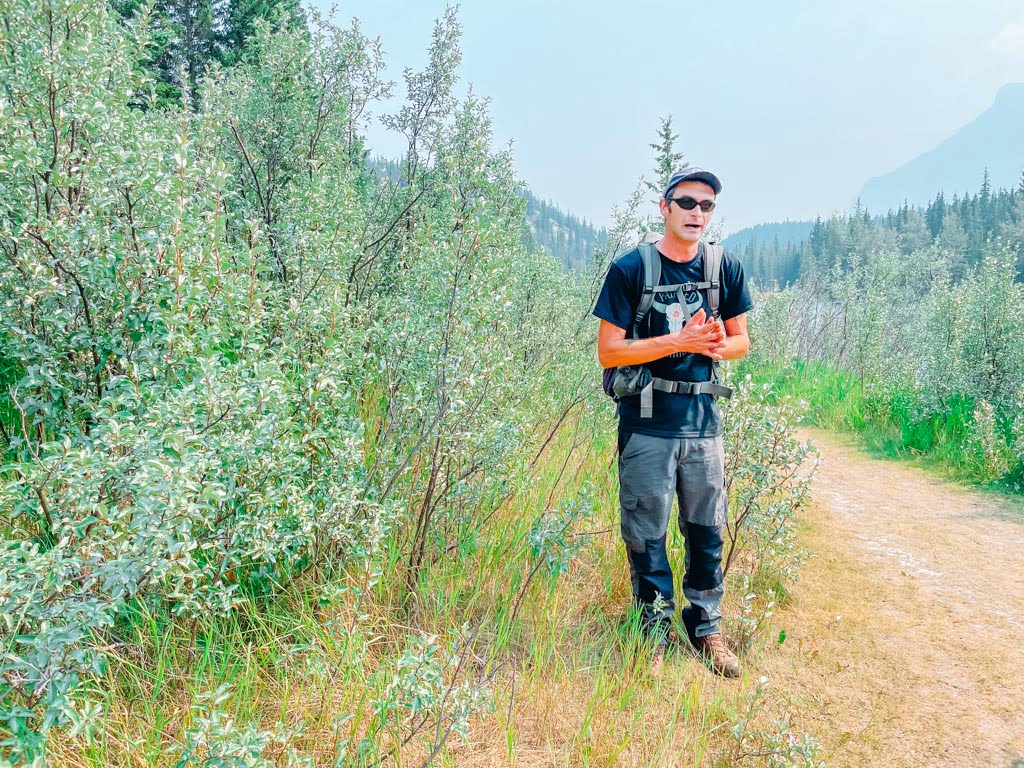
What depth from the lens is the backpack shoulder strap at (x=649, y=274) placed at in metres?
3.28

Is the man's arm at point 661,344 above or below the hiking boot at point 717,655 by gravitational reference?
above

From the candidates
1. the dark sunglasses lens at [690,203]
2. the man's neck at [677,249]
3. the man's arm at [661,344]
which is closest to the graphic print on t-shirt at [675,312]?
the man's arm at [661,344]

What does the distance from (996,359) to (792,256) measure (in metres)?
113

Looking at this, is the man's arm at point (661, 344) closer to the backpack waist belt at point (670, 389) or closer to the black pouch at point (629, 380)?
the black pouch at point (629, 380)

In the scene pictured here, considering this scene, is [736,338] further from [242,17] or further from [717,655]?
[242,17]

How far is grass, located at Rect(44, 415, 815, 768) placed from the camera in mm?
2215

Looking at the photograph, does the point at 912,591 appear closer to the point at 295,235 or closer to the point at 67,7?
the point at 295,235

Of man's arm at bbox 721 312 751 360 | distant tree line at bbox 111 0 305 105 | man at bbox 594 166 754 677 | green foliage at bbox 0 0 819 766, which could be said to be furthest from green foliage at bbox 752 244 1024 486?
distant tree line at bbox 111 0 305 105

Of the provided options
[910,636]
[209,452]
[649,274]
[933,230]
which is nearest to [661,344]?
[649,274]

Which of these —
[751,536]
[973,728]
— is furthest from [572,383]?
[973,728]

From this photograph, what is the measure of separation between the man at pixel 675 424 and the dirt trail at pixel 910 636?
627 millimetres

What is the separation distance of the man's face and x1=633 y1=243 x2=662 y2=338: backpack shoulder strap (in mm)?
183

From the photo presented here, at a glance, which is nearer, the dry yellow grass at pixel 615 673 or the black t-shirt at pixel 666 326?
the dry yellow grass at pixel 615 673

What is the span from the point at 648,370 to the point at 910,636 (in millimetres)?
2693
